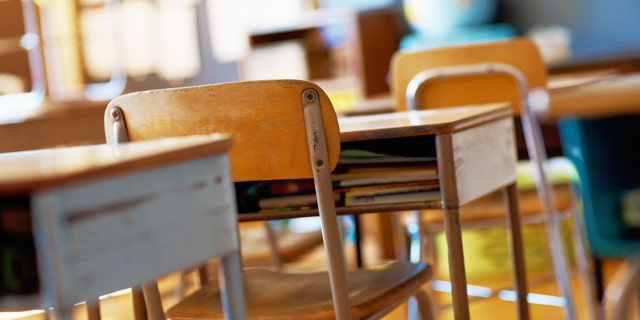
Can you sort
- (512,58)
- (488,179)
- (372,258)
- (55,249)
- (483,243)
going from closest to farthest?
(55,249)
(488,179)
(512,58)
(483,243)
(372,258)

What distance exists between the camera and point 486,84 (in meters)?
2.55

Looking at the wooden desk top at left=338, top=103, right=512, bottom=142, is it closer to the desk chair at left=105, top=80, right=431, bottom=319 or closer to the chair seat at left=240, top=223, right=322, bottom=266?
the desk chair at left=105, top=80, right=431, bottom=319

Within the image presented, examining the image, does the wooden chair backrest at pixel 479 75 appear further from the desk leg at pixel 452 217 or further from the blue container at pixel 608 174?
the blue container at pixel 608 174

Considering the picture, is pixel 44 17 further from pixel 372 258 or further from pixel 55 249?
pixel 55 249

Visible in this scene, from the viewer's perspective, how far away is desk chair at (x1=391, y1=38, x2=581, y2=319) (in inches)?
97.5

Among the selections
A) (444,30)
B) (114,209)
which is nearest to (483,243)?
(444,30)

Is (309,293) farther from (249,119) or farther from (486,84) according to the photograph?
(486,84)

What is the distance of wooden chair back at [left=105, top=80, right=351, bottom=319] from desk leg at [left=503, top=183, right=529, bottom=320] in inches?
21.4

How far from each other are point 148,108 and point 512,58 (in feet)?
4.01

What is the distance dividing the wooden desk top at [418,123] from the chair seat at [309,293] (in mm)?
268

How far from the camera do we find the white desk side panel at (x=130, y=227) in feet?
3.29

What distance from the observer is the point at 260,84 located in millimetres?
1496

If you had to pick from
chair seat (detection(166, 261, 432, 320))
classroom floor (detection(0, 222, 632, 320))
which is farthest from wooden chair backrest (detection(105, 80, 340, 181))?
classroom floor (detection(0, 222, 632, 320))

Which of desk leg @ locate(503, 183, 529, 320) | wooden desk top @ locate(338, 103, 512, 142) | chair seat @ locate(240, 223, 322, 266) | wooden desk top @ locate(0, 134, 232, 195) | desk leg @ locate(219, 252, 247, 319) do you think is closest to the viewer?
wooden desk top @ locate(0, 134, 232, 195)
